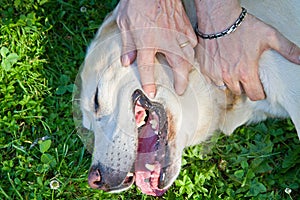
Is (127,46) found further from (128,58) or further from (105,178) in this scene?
(105,178)

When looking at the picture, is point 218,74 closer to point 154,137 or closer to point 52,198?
point 154,137

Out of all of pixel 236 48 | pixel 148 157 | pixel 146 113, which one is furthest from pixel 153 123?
pixel 236 48

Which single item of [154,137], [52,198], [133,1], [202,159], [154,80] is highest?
[133,1]

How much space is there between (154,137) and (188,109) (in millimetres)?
208

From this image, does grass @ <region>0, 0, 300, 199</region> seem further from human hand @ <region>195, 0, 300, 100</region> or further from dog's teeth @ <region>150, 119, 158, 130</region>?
human hand @ <region>195, 0, 300, 100</region>

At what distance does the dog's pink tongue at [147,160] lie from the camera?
287 cm

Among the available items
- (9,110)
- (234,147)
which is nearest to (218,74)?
(234,147)

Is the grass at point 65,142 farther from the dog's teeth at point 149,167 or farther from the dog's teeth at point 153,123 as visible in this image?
the dog's teeth at point 153,123

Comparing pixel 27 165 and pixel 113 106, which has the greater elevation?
pixel 113 106

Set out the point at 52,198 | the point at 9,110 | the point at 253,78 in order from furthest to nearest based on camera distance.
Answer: the point at 9,110, the point at 52,198, the point at 253,78

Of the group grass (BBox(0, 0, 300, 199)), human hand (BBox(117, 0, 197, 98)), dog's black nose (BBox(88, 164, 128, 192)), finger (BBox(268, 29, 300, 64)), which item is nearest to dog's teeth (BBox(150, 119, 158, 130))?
human hand (BBox(117, 0, 197, 98))

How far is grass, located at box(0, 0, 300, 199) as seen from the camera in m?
3.15

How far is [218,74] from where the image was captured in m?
2.75

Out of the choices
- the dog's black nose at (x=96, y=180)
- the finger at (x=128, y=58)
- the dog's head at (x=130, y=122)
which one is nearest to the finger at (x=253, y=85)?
the dog's head at (x=130, y=122)
